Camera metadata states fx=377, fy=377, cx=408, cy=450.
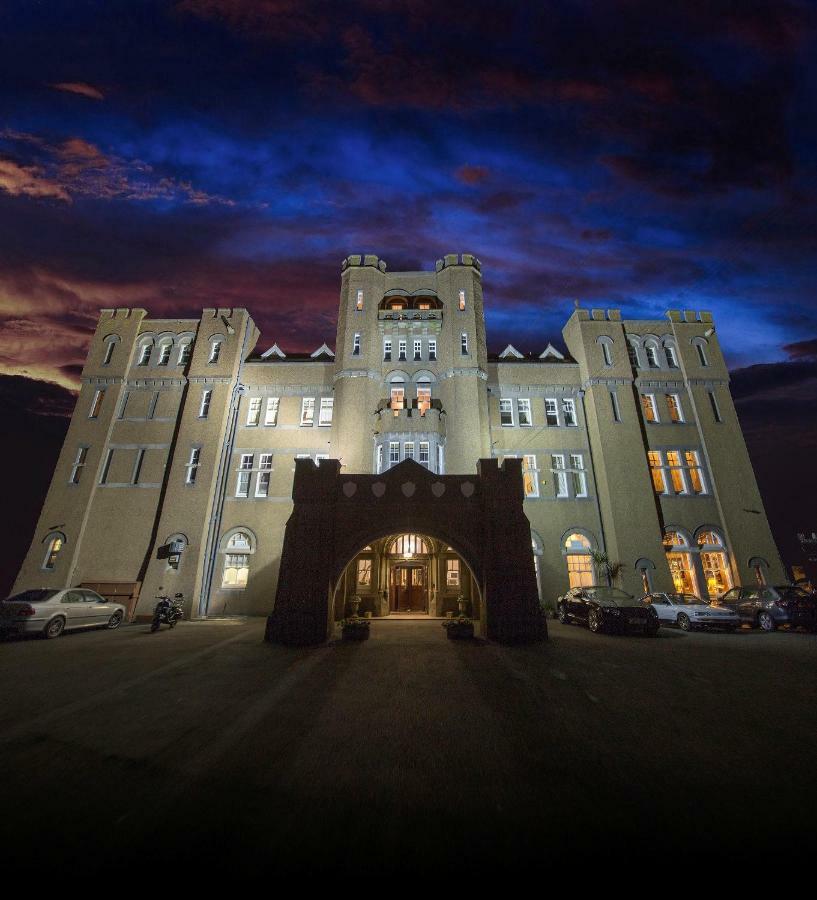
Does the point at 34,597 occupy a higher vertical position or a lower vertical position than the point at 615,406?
lower

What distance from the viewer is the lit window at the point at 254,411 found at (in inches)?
1056

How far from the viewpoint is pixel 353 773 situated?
15.0 feet

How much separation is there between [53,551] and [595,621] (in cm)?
2962

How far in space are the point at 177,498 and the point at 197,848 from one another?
23.8 meters

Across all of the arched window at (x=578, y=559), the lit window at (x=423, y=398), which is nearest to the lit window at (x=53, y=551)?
the lit window at (x=423, y=398)

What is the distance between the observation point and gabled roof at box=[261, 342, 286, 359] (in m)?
28.6

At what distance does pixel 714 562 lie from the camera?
23328 mm

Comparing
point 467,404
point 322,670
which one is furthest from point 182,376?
point 322,670

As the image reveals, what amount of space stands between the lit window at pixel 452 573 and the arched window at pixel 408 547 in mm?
1541

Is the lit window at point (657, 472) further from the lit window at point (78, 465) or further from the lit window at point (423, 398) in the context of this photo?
the lit window at point (78, 465)

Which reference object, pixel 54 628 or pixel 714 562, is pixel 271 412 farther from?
pixel 714 562

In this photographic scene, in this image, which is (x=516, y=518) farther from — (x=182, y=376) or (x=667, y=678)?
(x=182, y=376)

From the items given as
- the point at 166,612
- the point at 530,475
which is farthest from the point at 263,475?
the point at 530,475

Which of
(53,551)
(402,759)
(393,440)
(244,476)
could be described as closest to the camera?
(402,759)
